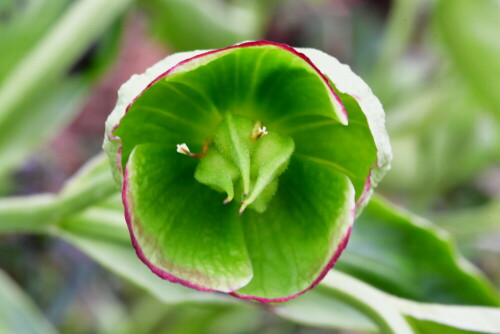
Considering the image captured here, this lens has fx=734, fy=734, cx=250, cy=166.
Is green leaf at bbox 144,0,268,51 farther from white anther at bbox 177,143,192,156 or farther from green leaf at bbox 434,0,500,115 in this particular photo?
white anther at bbox 177,143,192,156

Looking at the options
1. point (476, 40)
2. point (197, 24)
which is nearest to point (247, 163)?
point (476, 40)

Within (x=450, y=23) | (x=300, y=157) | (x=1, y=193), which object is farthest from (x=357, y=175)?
(x=1, y=193)

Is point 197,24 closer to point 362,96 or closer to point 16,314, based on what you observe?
point 16,314

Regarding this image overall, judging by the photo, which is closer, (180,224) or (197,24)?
(180,224)

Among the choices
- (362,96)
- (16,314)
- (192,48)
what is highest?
(362,96)

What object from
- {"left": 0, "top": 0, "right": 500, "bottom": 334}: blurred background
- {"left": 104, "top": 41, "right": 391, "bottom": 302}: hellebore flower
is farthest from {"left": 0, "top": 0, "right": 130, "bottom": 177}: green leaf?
{"left": 104, "top": 41, "right": 391, "bottom": 302}: hellebore flower

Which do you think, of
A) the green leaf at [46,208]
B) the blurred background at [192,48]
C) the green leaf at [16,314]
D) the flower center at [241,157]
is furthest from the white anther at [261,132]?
the green leaf at [16,314]

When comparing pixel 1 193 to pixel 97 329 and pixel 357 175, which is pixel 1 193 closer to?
pixel 97 329
